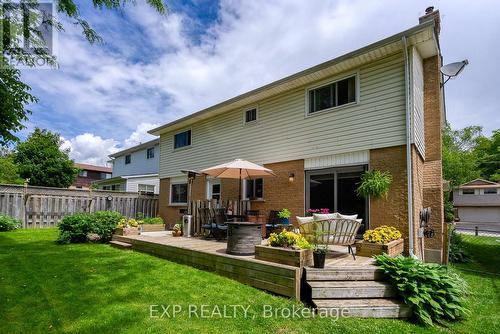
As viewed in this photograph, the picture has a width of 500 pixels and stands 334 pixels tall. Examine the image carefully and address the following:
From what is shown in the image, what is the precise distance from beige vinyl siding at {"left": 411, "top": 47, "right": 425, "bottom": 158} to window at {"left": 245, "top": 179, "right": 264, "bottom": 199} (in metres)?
5.39

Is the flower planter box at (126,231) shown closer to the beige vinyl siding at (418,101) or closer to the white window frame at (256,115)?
the white window frame at (256,115)

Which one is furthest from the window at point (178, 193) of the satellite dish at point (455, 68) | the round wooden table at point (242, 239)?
the satellite dish at point (455, 68)

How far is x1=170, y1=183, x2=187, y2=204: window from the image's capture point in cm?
1491

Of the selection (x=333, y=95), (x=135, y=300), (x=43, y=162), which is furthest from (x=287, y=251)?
(x=43, y=162)

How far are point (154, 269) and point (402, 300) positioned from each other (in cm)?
502

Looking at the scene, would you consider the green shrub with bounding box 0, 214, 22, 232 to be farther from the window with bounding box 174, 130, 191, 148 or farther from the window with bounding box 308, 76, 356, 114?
the window with bounding box 308, 76, 356, 114

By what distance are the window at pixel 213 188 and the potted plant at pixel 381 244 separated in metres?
7.51

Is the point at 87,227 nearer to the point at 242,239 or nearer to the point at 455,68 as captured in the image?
the point at 242,239

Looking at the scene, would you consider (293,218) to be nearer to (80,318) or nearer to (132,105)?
(80,318)

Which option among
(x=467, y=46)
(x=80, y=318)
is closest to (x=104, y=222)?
(x=80, y=318)

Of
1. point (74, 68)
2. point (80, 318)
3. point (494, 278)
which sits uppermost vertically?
point (74, 68)

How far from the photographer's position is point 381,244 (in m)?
6.32

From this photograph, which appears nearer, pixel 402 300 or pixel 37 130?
pixel 402 300

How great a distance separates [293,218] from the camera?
959 centimetres
